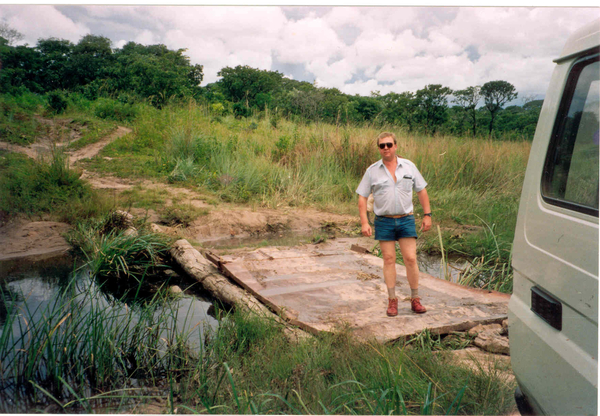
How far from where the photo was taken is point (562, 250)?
1.55 m

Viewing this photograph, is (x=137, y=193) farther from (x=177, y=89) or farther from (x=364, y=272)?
(x=177, y=89)

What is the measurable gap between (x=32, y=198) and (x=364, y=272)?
18.8 ft

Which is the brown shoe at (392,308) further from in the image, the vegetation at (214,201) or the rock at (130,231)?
the rock at (130,231)

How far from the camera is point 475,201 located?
356 inches

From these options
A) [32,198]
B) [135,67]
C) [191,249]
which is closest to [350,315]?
[191,249]

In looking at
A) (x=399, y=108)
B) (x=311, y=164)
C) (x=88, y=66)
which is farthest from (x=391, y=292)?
(x=88, y=66)

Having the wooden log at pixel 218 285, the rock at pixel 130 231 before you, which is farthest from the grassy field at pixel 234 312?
the rock at pixel 130 231

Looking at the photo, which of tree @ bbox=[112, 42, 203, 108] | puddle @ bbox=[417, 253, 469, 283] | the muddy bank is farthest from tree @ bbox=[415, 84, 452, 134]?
the muddy bank

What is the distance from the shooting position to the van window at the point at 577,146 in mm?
1529

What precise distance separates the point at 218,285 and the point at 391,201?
7.38 ft

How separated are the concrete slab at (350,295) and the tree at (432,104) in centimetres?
818

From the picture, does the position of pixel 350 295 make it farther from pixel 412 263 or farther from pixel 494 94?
pixel 494 94

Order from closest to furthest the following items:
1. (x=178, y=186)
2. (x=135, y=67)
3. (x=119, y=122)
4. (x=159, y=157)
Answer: (x=178, y=186)
(x=159, y=157)
(x=119, y=122)
(x=135, y=67)

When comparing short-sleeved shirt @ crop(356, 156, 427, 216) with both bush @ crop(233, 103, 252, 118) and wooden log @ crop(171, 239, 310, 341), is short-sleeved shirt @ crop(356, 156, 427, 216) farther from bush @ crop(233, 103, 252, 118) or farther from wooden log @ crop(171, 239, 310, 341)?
bush @ crop(233, 103, 252, 118)
